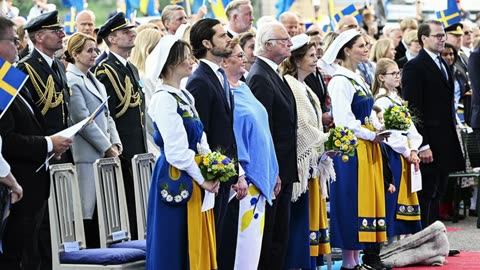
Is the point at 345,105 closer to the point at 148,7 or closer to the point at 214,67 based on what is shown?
the point at 214,67

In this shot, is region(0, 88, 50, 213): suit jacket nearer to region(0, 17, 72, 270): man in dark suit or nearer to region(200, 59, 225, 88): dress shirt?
region(0, 17, 72, 270): man in dark suit

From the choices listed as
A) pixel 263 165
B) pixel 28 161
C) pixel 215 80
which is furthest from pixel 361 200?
pixel 28 161

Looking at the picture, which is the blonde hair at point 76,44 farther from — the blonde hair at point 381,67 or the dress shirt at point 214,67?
the blonde hair at point 381,67

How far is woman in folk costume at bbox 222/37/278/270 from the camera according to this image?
26.9ft

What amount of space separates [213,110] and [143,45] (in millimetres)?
2623

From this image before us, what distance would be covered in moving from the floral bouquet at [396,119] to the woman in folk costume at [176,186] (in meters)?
3.12

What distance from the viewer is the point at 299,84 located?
9227mm

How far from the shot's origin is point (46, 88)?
27.2 feet

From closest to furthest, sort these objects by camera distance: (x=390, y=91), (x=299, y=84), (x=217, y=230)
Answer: (x=217, y=230)
(x=299, y=84)
(x=390, y=91)

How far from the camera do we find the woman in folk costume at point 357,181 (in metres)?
9.84

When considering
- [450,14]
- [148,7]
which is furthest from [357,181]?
[450,14]

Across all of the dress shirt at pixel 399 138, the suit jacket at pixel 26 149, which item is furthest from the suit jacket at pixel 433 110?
the suit jacket at pixel 26 149

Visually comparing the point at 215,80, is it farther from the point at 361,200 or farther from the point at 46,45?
the point at 361,200

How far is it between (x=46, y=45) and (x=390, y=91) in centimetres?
369
